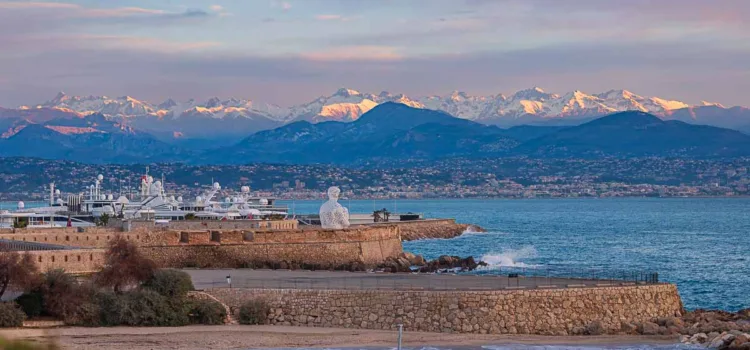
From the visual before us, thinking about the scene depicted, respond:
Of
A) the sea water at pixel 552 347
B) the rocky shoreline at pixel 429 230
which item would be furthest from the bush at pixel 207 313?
the rocky shoreline at pixel 429 230

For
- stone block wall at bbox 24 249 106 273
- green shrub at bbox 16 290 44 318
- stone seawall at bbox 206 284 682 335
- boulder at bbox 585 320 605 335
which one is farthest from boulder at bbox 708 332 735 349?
stone block wall at bbox 24 249 106 273

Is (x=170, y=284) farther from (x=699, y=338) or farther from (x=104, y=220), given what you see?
(x=104, y=220)

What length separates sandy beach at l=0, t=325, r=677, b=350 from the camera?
35469mm

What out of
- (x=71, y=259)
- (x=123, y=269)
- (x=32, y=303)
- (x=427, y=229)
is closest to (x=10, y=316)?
(x=32, y=303)

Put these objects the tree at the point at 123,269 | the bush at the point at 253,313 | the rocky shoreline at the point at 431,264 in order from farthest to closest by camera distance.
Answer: the rocky shoreline at the point at 431,264 < the tree at the point at 123,269 < the bush at the point at 253,313

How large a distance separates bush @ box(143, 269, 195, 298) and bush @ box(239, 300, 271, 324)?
5.99 feet

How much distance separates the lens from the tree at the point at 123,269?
40.2 meters

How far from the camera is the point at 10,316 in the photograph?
37062mm

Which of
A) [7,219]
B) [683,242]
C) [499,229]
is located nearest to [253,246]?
[7,219]

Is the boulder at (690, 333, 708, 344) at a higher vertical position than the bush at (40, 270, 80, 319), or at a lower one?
lower

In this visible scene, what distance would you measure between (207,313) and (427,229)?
221 ft

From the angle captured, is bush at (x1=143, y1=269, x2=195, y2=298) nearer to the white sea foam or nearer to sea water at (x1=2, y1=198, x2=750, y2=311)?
sea water at (x1=2, y1=198, x2=750, y2=311)

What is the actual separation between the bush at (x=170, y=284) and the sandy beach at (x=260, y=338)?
151 cm

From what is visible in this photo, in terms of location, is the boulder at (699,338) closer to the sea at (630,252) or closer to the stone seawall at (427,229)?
the sea at (630,252)
